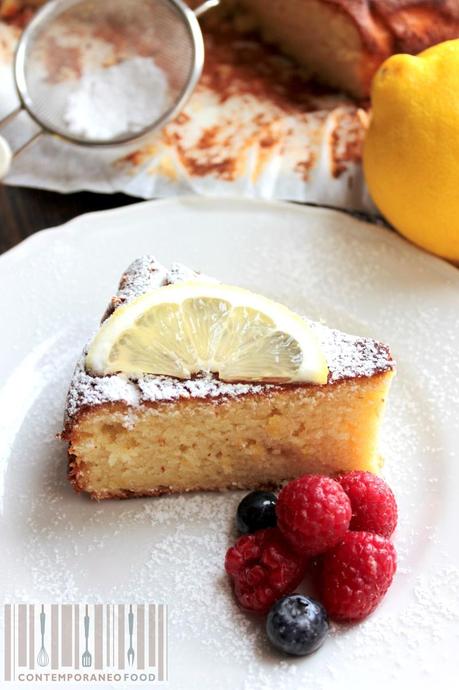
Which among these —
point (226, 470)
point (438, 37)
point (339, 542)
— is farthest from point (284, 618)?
point (438, 37)

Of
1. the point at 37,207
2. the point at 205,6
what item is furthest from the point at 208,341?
the point at 205,6

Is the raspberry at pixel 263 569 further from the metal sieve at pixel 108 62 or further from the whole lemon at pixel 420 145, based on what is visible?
the metal sieve at pixel 108 62

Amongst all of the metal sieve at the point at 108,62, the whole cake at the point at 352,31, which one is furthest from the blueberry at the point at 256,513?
the whole cake at the point at 352,31

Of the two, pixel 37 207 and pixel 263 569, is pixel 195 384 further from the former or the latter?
pixel 37 207

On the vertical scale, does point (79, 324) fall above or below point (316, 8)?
below

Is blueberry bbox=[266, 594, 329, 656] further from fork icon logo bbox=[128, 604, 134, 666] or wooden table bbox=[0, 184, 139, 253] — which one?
wooden table bbox=[0, 184, 139, 253]

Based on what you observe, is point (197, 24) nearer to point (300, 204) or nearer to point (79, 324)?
point (300, 204)
